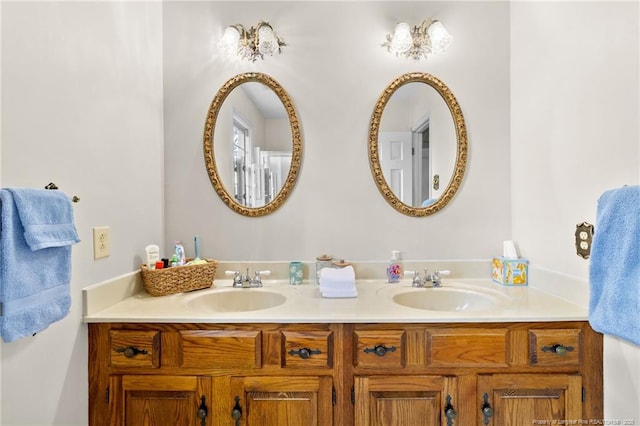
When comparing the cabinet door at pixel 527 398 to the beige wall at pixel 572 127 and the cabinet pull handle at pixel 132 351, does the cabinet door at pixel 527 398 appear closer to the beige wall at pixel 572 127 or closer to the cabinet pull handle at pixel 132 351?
the beige wall at pixel 572 127

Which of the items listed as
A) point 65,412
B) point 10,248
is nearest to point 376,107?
point 10,248

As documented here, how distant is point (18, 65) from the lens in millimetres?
950

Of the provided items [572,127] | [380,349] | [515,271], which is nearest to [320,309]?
[380,349]

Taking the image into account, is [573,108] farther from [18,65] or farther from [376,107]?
[18,65]

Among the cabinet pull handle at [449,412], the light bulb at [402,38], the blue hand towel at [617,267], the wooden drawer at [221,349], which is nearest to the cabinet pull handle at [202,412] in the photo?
the wooden drawer at [221,349]

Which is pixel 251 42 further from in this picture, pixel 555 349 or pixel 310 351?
pixel 555 349

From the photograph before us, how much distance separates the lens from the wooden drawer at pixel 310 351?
1.20 meters

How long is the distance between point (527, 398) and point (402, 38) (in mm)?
1608

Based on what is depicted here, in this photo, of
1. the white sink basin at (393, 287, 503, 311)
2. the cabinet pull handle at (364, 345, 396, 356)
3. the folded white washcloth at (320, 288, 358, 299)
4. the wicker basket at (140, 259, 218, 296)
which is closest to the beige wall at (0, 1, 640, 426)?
the wicker basket at (140, 259, 218, 296)

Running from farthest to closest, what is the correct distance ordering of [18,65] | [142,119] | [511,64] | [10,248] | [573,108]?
1. [511,64]
2. [142,119]
3. [573,108]
4. [18,65]
5. [10,248]

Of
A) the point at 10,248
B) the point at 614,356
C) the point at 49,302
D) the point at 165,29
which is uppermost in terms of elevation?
the point at 165,29

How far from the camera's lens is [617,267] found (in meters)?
0.94

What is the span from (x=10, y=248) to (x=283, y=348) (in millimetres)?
834

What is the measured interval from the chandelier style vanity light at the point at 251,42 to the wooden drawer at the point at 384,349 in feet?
4.66
